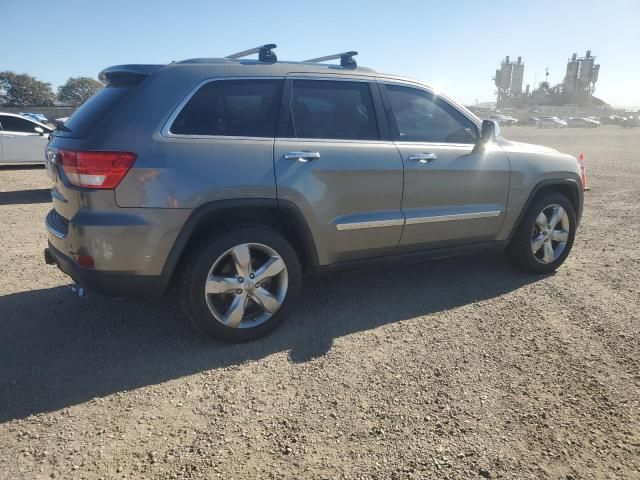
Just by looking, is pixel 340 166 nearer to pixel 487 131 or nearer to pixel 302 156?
pixel 302 156

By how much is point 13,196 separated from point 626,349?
32.7 ft

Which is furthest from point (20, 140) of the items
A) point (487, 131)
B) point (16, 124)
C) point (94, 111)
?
point (487, 131)

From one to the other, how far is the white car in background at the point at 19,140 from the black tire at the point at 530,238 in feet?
35.3

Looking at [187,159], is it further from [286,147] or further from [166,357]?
[166,357]

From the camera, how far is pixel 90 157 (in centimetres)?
283

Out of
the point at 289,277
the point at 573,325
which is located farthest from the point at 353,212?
the point at 573,325

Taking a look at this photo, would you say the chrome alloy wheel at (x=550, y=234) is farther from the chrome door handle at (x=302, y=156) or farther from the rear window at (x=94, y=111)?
the rear window at (x=94, y=111)

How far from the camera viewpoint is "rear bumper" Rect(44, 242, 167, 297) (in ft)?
9.70

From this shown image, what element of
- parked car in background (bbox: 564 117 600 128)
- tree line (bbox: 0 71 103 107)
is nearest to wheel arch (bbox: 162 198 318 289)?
tree line (bbox: 0 71 103 107)

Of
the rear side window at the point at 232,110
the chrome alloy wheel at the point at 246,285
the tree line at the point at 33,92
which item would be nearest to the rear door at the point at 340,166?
the rear side window at the point at 232,110

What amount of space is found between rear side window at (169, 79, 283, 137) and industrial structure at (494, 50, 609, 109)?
12902 centimetres

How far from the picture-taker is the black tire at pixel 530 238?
4.66 metres

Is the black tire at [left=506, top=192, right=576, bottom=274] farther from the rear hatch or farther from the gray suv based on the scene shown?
the rear hatch

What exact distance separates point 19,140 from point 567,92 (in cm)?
13653
